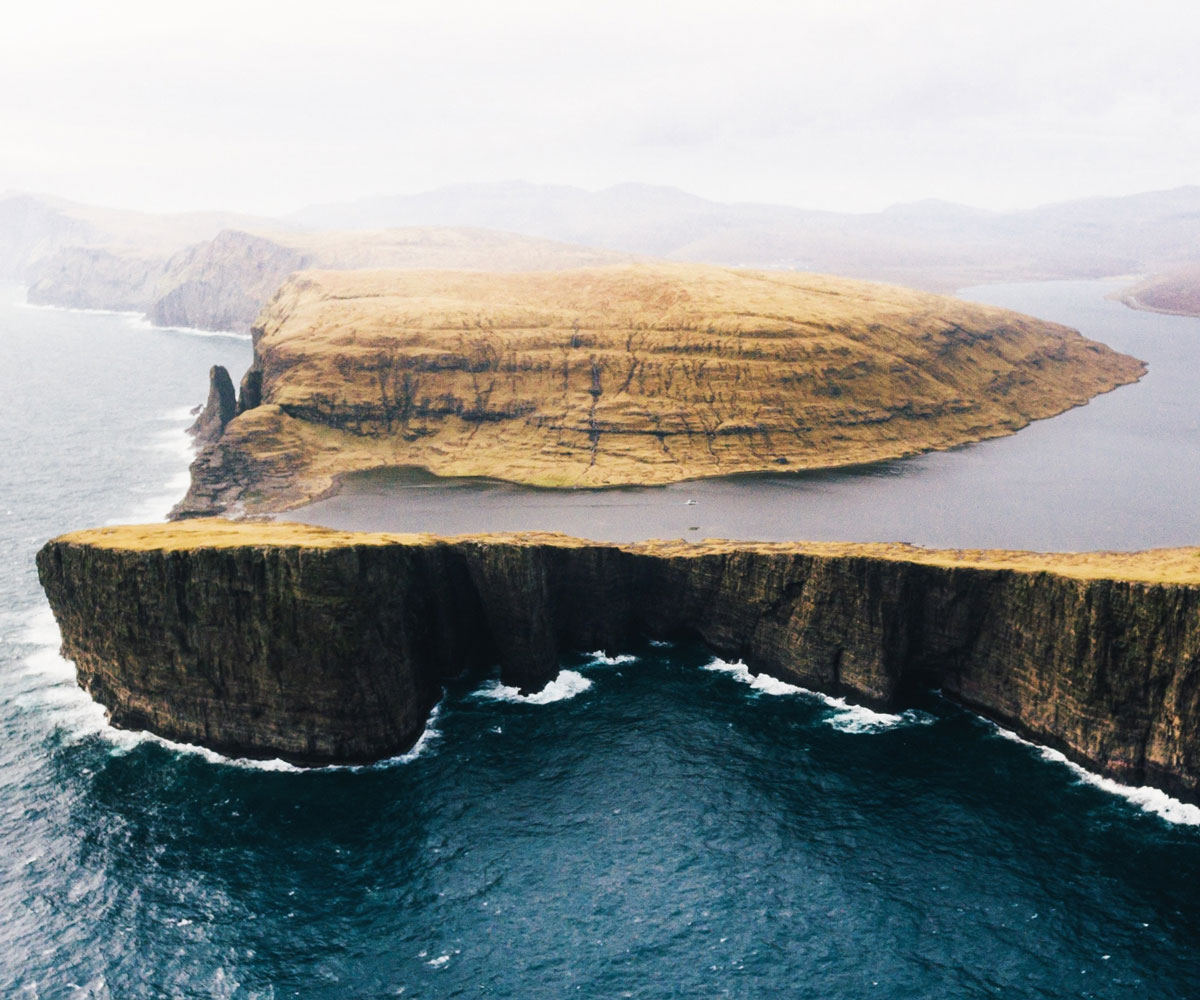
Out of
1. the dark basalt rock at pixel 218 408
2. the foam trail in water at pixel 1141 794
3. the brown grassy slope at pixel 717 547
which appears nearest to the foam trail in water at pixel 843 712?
the foam trail in water at pixel 1141 794

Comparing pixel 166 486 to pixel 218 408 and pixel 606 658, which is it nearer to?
pixel 218 408

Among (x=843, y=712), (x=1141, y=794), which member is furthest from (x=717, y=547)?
(x=1141, y=794)

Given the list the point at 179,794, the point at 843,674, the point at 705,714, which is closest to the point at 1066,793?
the point at 843,674

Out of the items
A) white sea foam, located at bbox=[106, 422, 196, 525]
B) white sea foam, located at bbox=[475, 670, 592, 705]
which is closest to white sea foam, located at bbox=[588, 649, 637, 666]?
white sea foam, located at bbox=[475, 670, 592, 705]

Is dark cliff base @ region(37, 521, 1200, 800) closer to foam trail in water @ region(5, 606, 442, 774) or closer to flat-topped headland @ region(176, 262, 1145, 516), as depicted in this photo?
foam trail in water @ region(5, 606, 442, 774)

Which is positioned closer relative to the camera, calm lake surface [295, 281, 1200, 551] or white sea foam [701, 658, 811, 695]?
white sea foam [701, 658, 811, 695]
